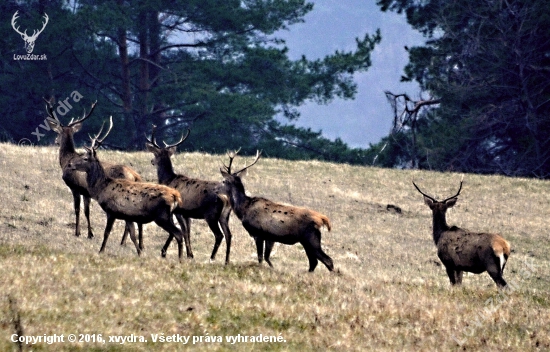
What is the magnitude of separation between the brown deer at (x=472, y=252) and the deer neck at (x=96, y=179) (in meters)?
5.59

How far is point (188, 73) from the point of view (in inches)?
1864

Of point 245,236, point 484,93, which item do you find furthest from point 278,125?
point 245,236

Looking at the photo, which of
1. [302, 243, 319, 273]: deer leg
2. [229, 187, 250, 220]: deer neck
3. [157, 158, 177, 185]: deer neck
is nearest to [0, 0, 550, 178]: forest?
[157, 158, 177, 185]: deer neck

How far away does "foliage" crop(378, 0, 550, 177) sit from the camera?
136 feet

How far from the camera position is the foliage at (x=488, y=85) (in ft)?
136

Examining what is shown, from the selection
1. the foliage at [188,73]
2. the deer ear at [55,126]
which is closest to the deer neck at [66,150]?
the deer ear at [55,126]

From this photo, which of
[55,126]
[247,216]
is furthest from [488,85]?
[247,216]

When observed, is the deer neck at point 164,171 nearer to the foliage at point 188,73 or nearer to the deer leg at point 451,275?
the deer leg at point 451,275

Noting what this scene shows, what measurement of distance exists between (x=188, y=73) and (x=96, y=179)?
104 feet

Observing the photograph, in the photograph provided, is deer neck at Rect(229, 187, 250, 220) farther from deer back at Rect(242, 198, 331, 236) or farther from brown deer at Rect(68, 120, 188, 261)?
brown deer at Rect(68, 120, 188, 261)

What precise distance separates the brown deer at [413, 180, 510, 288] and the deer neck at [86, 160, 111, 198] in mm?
5590

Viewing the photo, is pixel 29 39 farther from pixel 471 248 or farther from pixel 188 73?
pixel 471 248

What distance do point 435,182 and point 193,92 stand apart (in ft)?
55.0

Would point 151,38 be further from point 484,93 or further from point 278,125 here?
point 484,93
